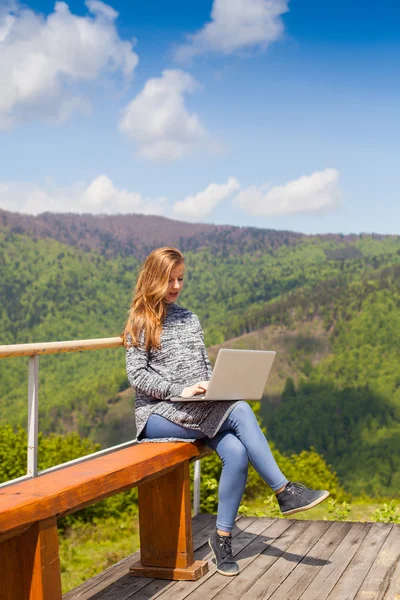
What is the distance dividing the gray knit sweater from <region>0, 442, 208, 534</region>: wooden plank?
0.38 ft

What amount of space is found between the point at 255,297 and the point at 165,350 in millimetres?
66371

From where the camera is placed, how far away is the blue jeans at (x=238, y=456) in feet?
9.18

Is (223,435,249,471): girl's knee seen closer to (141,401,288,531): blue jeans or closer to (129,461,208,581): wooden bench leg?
(141,401,288,531): blue jeans

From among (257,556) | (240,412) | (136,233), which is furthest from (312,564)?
(136,233)

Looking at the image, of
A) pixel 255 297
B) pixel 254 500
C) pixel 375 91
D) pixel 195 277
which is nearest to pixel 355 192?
pixel 375 91

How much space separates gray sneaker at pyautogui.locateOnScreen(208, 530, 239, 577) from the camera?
289 cm

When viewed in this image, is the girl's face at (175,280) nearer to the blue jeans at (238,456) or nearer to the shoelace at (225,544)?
the blue jeans at (238,456)

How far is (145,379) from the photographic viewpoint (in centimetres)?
288

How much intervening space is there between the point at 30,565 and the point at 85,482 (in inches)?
10.8

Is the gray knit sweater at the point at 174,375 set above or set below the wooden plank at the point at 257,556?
above

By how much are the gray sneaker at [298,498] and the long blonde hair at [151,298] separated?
74cm

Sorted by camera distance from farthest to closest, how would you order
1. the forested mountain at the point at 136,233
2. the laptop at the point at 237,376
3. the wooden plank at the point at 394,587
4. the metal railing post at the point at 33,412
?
the forested mountain at the point at 136,233 < the laptop at the point at 237,376 < the wooden plank at the point at 394,587 < the metal railing post at the point at 33,412

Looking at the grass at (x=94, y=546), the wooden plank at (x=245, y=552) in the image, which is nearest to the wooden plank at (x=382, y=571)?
the wooden plank at (x=245, y=552)

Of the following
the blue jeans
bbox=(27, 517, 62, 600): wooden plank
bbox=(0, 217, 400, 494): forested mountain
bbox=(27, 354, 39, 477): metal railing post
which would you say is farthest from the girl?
bbox=(0, 217, 400, 494): forested mountain
